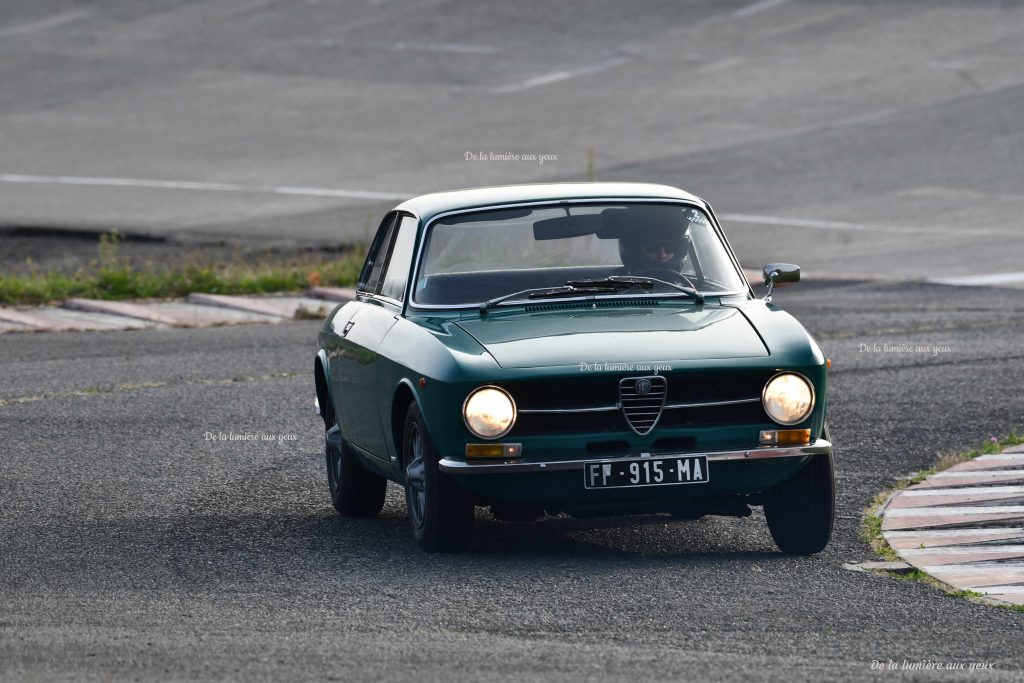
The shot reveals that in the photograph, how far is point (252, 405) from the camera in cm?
1273

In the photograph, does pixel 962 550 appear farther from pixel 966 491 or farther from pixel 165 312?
pixel 165 312

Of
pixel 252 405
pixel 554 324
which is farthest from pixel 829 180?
pixel 554 324

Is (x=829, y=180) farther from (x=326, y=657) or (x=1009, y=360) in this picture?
(x=326, y=657)

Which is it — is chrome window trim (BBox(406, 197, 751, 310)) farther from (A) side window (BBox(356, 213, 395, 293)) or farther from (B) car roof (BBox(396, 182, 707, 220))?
(A) side window (BBox(356, 213, 395, 293))

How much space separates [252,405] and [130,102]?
26725mm

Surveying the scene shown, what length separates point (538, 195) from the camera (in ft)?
29.6

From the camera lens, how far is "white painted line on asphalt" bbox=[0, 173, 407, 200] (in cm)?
2825

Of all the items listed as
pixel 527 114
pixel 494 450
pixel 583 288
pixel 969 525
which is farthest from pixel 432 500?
pixel 527 114

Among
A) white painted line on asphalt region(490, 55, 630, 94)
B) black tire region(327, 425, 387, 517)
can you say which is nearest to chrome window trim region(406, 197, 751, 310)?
black tire region(327, 425, 387, 517)

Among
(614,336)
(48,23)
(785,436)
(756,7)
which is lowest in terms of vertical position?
(785,436)

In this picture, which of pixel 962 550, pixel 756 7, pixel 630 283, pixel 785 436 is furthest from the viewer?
pixel 756 7

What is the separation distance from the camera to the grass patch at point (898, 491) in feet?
24.1

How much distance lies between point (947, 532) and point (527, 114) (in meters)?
26.9

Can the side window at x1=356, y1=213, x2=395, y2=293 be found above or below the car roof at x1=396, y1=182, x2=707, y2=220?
below
